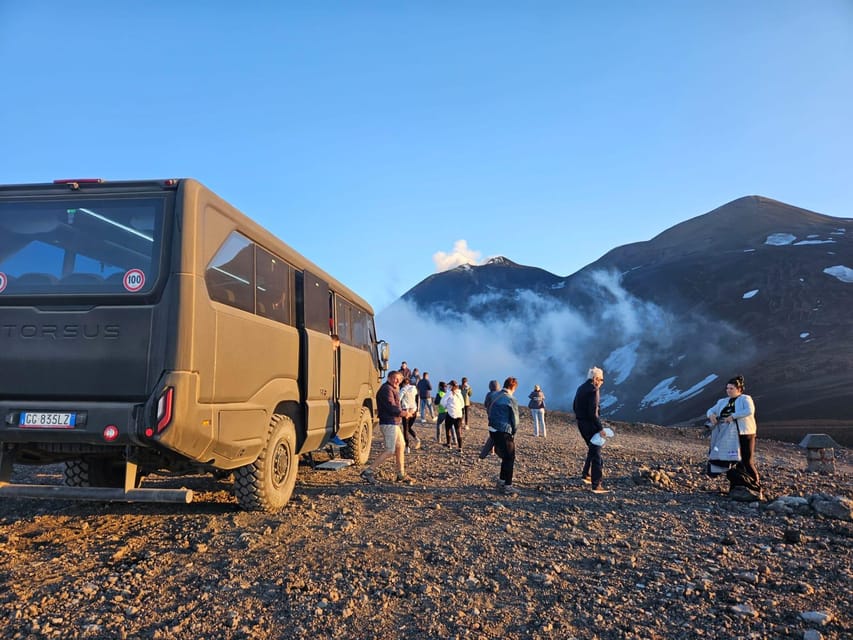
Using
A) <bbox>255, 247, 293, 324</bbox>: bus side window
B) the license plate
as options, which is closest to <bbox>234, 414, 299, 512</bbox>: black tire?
<bbox>255, 247, 293, 324</bbox>: bus side window

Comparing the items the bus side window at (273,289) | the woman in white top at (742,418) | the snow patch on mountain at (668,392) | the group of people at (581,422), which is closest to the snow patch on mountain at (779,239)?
the snow patch on mountain at (668,392)

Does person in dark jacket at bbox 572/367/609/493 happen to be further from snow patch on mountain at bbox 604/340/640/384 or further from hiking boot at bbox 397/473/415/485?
snow patch on mountain at bbox 604/340/640/384

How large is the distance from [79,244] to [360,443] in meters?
6.55

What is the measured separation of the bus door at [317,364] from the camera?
7074 mm

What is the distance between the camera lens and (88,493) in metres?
4.70

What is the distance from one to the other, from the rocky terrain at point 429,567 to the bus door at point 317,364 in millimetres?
1027

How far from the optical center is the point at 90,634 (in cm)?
333

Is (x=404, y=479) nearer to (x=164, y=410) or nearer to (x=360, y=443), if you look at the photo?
(x=360, y=443)

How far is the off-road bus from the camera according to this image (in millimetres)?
4527

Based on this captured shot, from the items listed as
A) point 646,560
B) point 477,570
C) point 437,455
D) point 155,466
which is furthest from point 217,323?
point 437,455

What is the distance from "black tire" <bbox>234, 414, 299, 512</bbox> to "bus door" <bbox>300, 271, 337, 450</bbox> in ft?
1.79

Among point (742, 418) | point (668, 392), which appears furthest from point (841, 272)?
point (742, 418)

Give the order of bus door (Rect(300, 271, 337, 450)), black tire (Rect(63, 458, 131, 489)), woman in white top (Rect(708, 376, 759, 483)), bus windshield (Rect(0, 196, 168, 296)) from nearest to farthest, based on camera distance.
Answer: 1. bus windshield (Rect(0, 196, 168, 296))
2. black tire (Rect(63, 458, 131, 489))
3. bus door (Rect(300, 271, 337, 450))
4. woman in white top (Rect(708, 376, 759, 483))

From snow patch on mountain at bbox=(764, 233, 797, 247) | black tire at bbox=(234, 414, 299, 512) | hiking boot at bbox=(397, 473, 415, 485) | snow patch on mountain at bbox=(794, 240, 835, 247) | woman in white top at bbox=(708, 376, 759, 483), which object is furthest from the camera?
snow patch on mountain at bbox=(764, 233, 797, 247)
